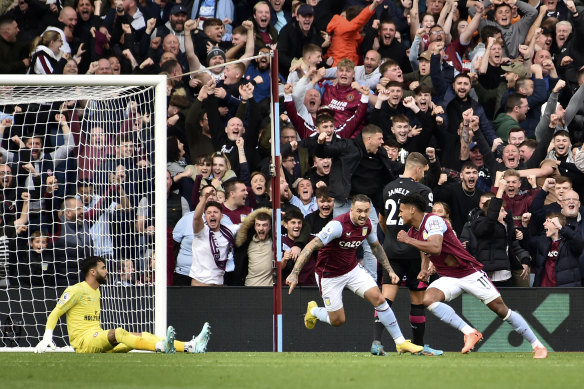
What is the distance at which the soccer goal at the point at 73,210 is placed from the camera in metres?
14.0

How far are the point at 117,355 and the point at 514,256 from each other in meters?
5.90

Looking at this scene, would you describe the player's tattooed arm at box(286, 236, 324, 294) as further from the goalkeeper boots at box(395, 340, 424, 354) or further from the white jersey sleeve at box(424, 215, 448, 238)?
the goalkeeper boots at box(395, 340, 424, 354)

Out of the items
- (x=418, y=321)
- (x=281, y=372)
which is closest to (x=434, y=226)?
(x=418, y=321)

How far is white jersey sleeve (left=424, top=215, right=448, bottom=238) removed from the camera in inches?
466

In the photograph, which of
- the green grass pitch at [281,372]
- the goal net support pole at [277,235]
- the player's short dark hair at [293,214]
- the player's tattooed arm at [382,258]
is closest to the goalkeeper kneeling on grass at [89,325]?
the green grass pitch at [281,372]

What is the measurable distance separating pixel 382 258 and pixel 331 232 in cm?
89

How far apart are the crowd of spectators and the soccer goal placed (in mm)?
42

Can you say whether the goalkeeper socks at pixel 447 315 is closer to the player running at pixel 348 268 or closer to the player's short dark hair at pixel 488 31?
the player running at pixel 348 268

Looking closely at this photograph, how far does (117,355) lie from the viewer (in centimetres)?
1186

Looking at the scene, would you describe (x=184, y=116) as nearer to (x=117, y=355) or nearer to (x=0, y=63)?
(x=0, y=63)

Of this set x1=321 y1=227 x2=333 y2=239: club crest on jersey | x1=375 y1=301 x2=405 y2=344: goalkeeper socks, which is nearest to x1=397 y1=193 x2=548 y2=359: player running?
x1=375 y1=301 x2=405 y2=344: goalkeeper socks

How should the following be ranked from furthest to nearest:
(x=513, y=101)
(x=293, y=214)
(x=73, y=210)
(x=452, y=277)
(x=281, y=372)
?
(x=513, y=101) < (x=293, y=214) < (x=73, y=210) < (x=452, y=277) < (x=281, y=372)

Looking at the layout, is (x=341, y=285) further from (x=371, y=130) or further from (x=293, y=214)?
(x=371, y=130)

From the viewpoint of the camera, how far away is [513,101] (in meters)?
17.2
